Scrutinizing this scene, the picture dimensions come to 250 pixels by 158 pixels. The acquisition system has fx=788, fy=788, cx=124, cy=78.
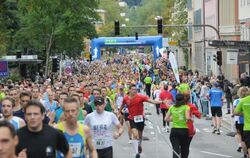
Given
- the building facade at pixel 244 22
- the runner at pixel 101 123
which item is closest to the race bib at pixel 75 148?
the runner at pixel 101 123

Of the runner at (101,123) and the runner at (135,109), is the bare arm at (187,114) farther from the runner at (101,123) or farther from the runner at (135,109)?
A: the runner at (135,109)

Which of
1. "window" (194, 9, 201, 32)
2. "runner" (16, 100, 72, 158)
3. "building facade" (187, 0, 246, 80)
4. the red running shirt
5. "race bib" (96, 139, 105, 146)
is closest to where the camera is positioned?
"runner" (16, 100, 72, 158)

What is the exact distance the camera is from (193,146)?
2089cm

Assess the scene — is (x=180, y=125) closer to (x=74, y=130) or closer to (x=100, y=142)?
(x=100, y=142)

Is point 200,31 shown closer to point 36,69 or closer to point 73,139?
point 36,69

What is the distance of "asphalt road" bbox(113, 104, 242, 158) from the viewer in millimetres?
18625

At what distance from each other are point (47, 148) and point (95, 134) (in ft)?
12.3

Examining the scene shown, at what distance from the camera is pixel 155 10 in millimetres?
198875

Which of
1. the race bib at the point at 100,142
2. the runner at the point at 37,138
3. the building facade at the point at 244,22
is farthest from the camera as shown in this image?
the building facade at the point at 244,22

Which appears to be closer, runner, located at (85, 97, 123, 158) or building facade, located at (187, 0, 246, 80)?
runner, located at (85, 97, 123, 158)

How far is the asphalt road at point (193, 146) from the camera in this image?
18625 millimetres

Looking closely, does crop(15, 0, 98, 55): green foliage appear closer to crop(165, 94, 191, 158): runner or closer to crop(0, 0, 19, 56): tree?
crop(0, 0, 19, 56): tree

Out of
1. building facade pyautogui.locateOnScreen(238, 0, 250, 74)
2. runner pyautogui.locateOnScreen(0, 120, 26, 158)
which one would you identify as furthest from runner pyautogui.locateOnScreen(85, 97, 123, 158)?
A: building facade pyautogui.locateOnScreen(238, 0, 250, 74)

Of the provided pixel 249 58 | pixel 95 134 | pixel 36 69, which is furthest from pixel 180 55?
pixel 95 134
